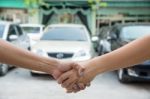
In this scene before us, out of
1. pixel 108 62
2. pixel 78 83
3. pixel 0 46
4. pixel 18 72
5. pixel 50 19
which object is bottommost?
pixel 50 19

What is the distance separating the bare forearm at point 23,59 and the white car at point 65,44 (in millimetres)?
6821

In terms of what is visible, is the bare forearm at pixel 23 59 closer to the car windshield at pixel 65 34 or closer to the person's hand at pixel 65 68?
the person's hand at pixel 65 68

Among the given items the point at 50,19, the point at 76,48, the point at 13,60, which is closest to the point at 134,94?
the point at 76,48

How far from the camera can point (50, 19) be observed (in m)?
28.2

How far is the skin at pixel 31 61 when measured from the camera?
10.3 feet

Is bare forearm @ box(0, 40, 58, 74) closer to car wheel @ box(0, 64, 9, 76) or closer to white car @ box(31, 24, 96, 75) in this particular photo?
white car @ box(31, 24, 96, 75)

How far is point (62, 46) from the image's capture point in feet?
35.6

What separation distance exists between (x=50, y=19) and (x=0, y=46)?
25257 millimetres

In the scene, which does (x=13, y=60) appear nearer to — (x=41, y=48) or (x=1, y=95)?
(x=1, y=95)

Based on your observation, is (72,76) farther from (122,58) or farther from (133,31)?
(133,31)

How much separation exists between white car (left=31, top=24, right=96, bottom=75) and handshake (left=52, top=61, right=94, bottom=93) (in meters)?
6.68

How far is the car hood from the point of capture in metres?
10.6

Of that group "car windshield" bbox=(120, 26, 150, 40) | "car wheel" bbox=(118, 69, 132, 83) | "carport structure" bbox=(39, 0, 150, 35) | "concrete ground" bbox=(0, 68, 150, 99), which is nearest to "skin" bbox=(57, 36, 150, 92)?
"concrete ground" bbox=(0, 68, 150, 99)

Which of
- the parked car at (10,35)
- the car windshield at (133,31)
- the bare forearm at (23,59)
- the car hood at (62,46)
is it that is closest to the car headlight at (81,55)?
the car hood at (62,46)
